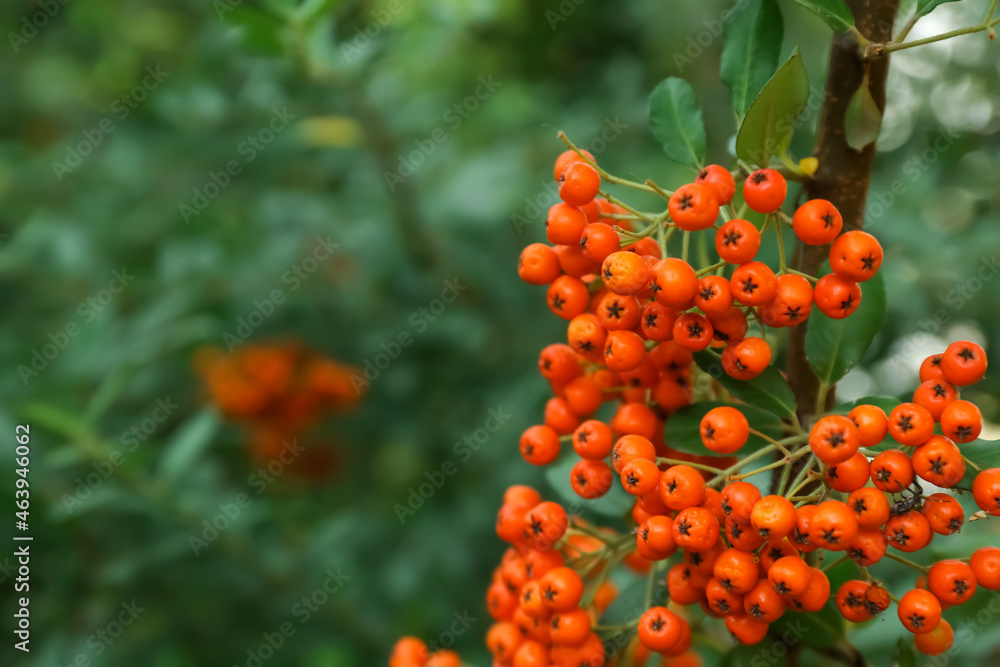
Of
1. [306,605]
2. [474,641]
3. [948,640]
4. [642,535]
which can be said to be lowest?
[474,641]

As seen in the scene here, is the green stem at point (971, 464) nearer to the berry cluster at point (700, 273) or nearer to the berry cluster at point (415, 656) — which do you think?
the berry cluster at point (700, 273)

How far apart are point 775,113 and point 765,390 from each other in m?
0.43

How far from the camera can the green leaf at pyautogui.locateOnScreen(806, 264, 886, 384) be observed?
1253 millimetres

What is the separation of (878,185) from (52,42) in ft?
15.2

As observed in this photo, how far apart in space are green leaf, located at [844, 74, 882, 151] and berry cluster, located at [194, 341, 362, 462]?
2.80 meters

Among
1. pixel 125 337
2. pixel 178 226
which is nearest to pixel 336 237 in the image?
pixel 178 226

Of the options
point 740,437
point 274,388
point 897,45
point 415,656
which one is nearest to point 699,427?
point 740,437

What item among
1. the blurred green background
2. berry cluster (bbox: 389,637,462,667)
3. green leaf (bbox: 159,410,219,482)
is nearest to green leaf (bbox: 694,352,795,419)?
berry cluster (bbox: 389,637,462,667)

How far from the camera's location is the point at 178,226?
3.64 metres

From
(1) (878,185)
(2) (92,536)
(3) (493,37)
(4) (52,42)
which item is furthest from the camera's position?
(3) (493,37)

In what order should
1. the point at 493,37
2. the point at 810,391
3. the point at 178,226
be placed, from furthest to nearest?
the point at 493,37 → the point at 178,226 → the point at 810,391

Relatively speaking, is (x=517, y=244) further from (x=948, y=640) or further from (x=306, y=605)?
(x=948, y=640)

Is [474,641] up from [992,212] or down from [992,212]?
down

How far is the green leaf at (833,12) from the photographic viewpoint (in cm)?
102
